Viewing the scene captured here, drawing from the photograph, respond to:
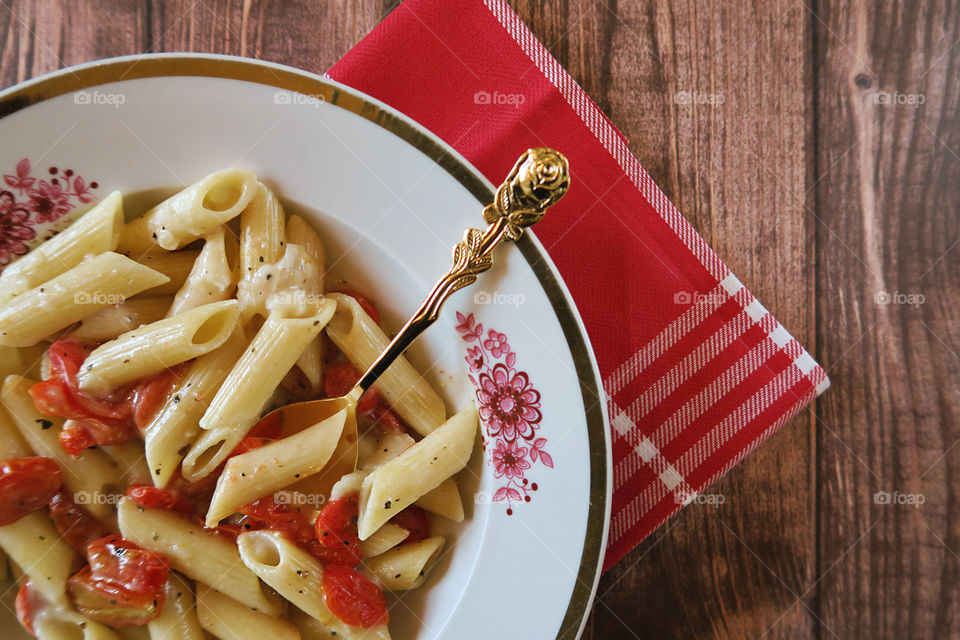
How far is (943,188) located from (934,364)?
0.47 meters

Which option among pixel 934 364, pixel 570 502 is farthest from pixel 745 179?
pixel 570 502

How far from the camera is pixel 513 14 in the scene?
166 cm

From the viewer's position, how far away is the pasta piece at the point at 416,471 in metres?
1.37

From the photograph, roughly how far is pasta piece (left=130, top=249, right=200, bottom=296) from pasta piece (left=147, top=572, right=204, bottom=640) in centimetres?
62

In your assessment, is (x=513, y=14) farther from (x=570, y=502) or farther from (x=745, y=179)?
(x=570, y=502)

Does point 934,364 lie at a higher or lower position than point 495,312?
lower

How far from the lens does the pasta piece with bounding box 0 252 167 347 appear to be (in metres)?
1.34

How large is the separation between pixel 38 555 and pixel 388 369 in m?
0.84
